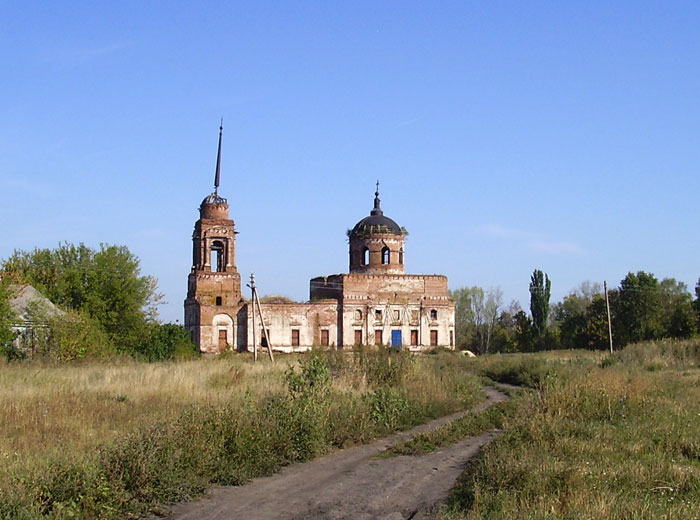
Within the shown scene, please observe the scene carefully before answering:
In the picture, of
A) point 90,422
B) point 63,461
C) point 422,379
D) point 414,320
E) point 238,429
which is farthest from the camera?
point 414,320

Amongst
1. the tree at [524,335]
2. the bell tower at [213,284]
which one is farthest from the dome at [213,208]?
the tree at [524,335]

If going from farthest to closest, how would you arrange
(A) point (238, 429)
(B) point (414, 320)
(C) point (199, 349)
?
(B) point (414, 320) → (C) point (199, 349) → (A) point (238, 429)

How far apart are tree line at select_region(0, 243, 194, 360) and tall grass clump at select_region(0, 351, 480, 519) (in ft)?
29.0

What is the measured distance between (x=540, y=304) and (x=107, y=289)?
34.6 metres

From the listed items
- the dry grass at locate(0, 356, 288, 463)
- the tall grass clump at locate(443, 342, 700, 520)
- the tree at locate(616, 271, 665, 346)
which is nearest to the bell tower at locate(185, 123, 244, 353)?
the tree at locate(616, 271, 665, 346)

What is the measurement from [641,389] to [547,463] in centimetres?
796

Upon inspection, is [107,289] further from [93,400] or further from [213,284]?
[93,400]

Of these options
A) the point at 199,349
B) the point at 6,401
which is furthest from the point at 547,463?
the point at 199,349

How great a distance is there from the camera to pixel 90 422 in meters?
12.4

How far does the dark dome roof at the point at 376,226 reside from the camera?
55625 mm

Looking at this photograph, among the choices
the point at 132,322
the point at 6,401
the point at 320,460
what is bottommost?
the point at 320,460

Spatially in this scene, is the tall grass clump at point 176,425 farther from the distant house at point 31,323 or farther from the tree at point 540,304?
the tree at point 540,304

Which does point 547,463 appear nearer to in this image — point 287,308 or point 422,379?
point 422,379

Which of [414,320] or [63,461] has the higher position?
[414,320]
